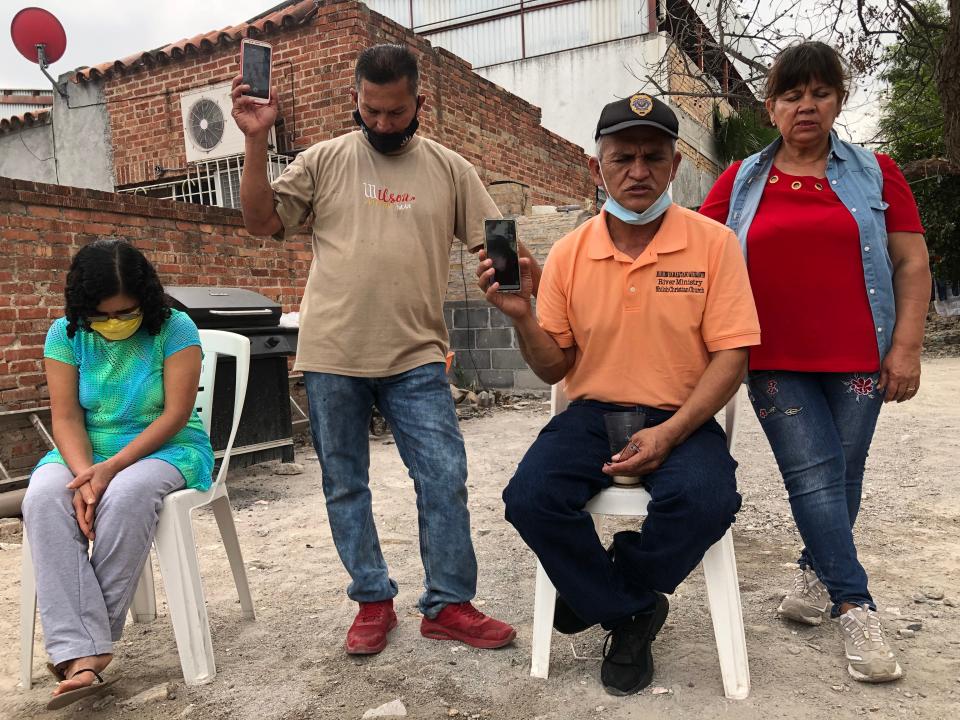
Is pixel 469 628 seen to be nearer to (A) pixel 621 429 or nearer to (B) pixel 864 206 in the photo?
(A) pixel 621 429

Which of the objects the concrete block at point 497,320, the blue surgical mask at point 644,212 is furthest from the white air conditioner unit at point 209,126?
the blue surgical mask at point 644,212

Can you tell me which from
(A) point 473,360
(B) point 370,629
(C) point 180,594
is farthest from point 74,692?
(A) point 473,360

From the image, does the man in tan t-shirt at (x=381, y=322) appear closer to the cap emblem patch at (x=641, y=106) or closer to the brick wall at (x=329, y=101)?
the cap emblem patch at (x=641, y=106)

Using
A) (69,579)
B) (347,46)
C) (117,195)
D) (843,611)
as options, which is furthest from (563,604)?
(347,46)

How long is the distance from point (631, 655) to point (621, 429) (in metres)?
0.69

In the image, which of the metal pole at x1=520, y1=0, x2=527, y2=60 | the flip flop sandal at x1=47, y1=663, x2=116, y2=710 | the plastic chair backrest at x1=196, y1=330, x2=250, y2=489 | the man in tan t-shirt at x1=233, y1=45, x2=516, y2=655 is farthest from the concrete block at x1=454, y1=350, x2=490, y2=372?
the metal pole at x1=520, y1=0, x2=527, y2=60

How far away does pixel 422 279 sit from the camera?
2.66 metres

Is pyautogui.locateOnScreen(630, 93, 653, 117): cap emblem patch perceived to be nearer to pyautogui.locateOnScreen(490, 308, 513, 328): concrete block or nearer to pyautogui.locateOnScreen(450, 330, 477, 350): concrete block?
pyautogui.locateOnScreen(490, 308, 513, 328): concrete block

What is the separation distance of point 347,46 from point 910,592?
7960 mm

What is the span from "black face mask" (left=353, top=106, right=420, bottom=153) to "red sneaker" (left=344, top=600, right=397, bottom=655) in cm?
157

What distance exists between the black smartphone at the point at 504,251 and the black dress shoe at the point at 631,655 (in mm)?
1080

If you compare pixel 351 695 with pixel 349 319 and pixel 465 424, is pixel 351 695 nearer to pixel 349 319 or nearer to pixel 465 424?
pixel 349 319

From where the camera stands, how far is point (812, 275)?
8.04ft

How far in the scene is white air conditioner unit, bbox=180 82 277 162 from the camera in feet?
31.2
